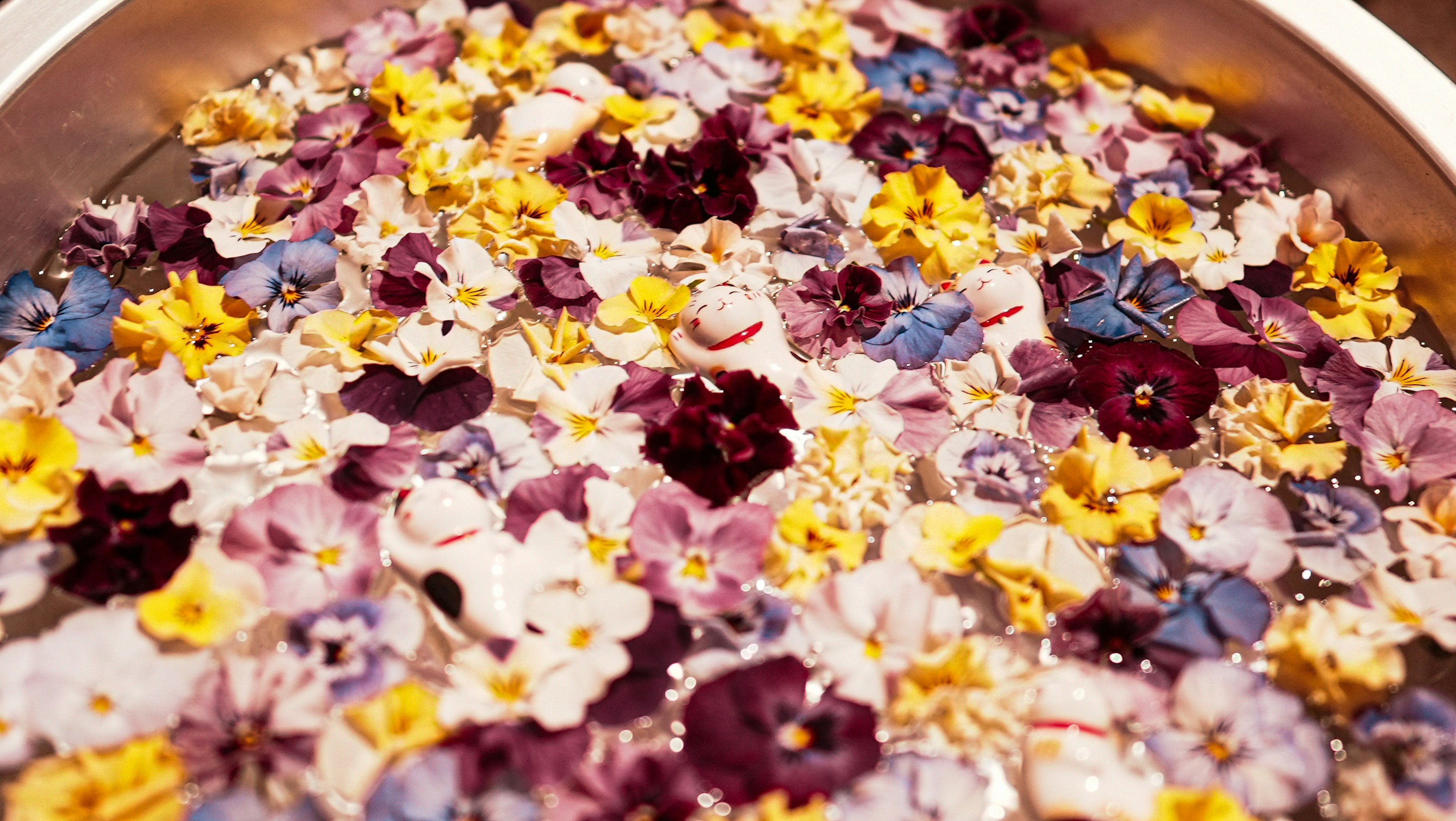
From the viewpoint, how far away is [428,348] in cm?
80

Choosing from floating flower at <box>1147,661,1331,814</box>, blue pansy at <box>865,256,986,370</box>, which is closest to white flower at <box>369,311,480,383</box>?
blue pansy at <box>865,256,986,370</box>

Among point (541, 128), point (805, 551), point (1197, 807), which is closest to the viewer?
point (1197, 807)

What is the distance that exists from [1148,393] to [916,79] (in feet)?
1.42

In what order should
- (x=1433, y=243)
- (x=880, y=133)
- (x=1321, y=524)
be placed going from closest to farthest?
1. (x=1321, y=524)
2. (x=1433, y=243)
3. (x=880, y=133)

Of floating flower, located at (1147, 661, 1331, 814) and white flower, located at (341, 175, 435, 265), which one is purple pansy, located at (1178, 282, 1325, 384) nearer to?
floating flower, located at (1147, 661, 1331, 814)

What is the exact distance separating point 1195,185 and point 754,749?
0.69 meters

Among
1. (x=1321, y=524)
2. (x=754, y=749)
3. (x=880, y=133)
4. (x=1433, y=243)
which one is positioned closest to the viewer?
(x=754, y=749)

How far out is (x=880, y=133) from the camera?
0.97 metres

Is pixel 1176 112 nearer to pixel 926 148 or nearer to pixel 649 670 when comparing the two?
pixel 926 148

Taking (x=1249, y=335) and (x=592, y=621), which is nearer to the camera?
(x=592, y=621)

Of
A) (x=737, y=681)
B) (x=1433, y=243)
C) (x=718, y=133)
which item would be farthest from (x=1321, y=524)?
(x=718, y=133)

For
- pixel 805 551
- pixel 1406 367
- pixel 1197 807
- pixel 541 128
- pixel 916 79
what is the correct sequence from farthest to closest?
1. pixel 916 79
2. pixel 541 128
3. pixel 1406 367
4. pixel 805 551
5. pixel 1197 807

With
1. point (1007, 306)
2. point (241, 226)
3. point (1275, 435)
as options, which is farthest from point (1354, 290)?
point (241, 226)

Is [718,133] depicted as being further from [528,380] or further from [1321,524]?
[1321,524]
